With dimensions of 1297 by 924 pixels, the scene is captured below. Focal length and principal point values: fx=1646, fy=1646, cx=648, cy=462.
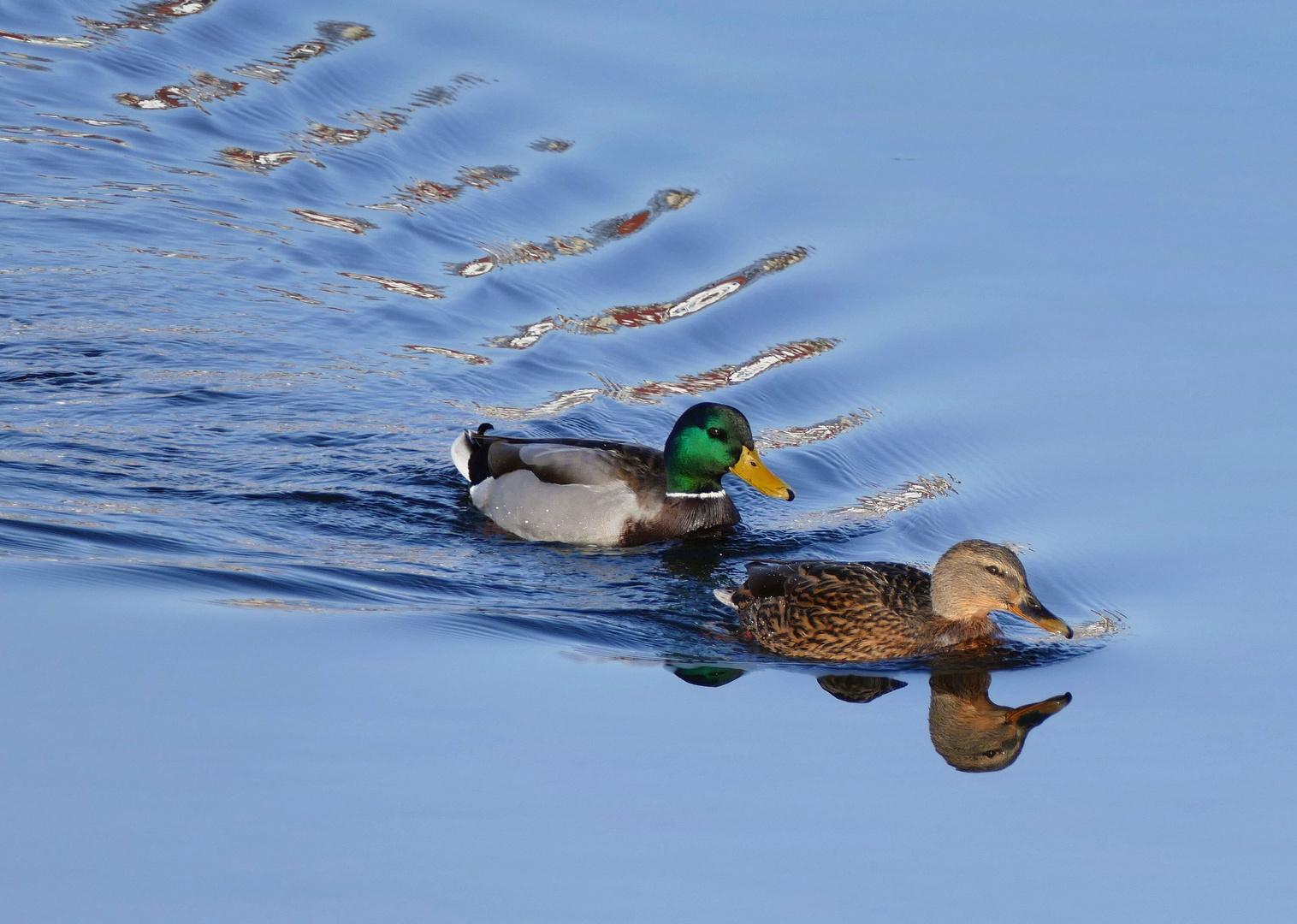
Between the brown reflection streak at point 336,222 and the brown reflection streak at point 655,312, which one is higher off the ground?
the brown reflection streak at point 336,222

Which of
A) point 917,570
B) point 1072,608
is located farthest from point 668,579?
point 1072,608

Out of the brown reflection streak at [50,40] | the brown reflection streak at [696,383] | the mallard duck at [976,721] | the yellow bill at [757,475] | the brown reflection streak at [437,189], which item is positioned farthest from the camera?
the brown reflection streak at [50,40]

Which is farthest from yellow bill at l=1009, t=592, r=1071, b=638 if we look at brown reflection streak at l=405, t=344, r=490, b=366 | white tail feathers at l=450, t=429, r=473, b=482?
brown reflection streak at l=405, t=344, r=490, b=366

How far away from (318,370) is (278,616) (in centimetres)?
403

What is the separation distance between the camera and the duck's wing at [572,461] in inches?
395

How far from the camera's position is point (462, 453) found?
34.6 feet

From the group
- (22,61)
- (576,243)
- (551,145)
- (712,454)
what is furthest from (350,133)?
(712,454)

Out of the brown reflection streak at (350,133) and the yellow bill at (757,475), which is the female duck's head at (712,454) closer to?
the yellow bill at (757,475)

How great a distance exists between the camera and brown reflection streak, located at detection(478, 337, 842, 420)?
1167 centimetres

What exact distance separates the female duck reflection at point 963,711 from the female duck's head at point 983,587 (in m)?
0.33

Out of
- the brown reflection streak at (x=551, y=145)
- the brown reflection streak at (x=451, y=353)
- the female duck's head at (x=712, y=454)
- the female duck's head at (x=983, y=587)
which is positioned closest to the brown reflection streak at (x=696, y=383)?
the brown reflection streak at (x=451, y=353)

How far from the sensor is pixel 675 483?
33.2ft

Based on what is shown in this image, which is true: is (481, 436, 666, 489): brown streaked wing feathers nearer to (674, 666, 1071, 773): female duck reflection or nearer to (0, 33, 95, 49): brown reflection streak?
(674, 666, 1071, 773): female duck reflection

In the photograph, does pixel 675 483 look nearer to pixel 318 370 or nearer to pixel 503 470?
pixel 503 470
